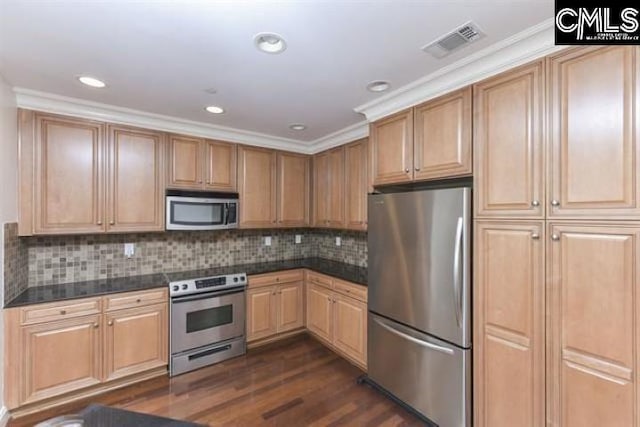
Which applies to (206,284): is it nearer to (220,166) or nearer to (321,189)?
(220,166)

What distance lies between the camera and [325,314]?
11.0ft

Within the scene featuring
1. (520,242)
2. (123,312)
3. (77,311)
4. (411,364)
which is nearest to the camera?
(520,242)

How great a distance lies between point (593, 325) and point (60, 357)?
3562 millimetres

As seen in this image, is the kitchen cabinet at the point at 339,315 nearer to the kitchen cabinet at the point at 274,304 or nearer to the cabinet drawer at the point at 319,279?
the cabinet drawer at the point at 319,279

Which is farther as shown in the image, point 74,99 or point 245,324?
point 245,324

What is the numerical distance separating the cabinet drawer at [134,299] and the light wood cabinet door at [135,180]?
0.62 metres

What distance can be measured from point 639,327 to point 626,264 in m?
0.28

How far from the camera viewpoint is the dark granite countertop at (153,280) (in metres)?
2.39

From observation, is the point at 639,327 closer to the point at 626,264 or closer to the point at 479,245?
the point at 626,264

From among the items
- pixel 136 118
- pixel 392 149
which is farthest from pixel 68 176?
pixel 392 149

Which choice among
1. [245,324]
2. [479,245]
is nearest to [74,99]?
[245,324]

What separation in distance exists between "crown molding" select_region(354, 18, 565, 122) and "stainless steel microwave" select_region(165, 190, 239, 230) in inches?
75.0

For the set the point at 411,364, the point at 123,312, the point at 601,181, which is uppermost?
the point at 601,181
